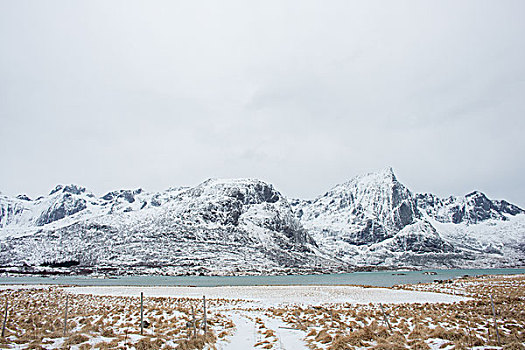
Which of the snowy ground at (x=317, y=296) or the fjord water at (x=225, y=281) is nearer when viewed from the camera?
the snowy ground at (x=317, y=296)

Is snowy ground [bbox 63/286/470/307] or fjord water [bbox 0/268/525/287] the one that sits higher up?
snowy ground [bbox 63/286/470/307]

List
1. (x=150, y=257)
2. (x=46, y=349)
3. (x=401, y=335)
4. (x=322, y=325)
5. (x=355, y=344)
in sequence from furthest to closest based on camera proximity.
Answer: (x=150, y=257) → (x=322, y=325) → (x=401, y=335) → (x=355, y=344) → (x=46, y=349)

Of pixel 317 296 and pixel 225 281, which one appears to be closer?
pixel 317 296

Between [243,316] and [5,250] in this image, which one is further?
[5,250]

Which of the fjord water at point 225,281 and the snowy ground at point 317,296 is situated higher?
the snowy ground at point 317,296

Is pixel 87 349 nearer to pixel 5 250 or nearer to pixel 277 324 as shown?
pixel 277 324

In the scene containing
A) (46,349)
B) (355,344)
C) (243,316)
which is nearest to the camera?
(46,349)

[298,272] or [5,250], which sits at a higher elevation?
[5,250]

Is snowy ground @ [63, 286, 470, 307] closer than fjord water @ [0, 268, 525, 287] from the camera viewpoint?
Yes

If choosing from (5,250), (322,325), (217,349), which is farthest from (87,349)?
(5,250)

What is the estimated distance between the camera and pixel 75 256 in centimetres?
18762

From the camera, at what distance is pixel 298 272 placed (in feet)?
607

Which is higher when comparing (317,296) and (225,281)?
(317,296)

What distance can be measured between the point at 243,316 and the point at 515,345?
20.7m
